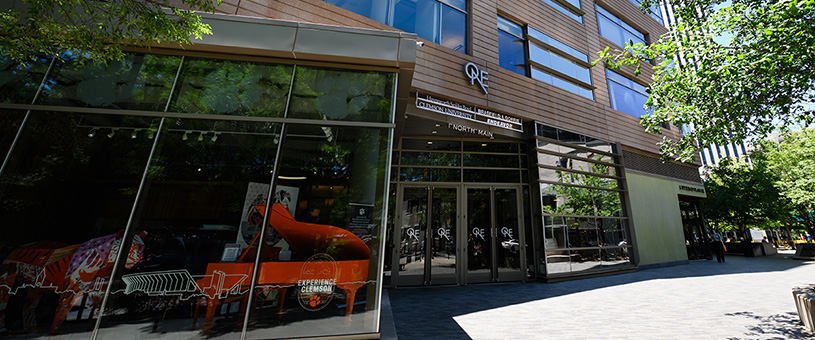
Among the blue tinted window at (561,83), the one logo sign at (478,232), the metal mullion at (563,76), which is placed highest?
the metal mullion at (563,76)

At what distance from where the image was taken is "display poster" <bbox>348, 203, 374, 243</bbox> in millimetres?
4809

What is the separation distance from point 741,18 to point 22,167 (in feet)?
39.9

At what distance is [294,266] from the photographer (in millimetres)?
4508

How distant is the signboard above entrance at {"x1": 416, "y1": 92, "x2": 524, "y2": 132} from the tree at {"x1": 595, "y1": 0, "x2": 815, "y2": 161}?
3.76 metres

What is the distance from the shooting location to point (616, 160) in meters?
12.8

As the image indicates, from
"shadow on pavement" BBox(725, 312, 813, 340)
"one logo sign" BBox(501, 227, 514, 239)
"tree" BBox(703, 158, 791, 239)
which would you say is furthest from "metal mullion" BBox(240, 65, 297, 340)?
"tree" BBox(703, 158, 791, 239)

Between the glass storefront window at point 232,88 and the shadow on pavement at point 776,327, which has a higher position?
the glass storefront window at point 232,88

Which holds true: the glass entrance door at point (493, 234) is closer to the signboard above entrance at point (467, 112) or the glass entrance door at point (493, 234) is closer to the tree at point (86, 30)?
→ the signboard above entrance at point (467, 112)

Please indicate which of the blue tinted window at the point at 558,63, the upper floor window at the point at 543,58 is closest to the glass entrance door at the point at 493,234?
the upper floor window at the point at 543,58

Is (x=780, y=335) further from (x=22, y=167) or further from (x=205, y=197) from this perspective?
(x=22, y=167)

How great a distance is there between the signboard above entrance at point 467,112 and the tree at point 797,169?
17291mm

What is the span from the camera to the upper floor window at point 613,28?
14828mm

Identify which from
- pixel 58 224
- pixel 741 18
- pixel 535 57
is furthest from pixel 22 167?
pixel 535 57

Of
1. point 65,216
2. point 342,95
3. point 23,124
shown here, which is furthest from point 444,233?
point 23,124
